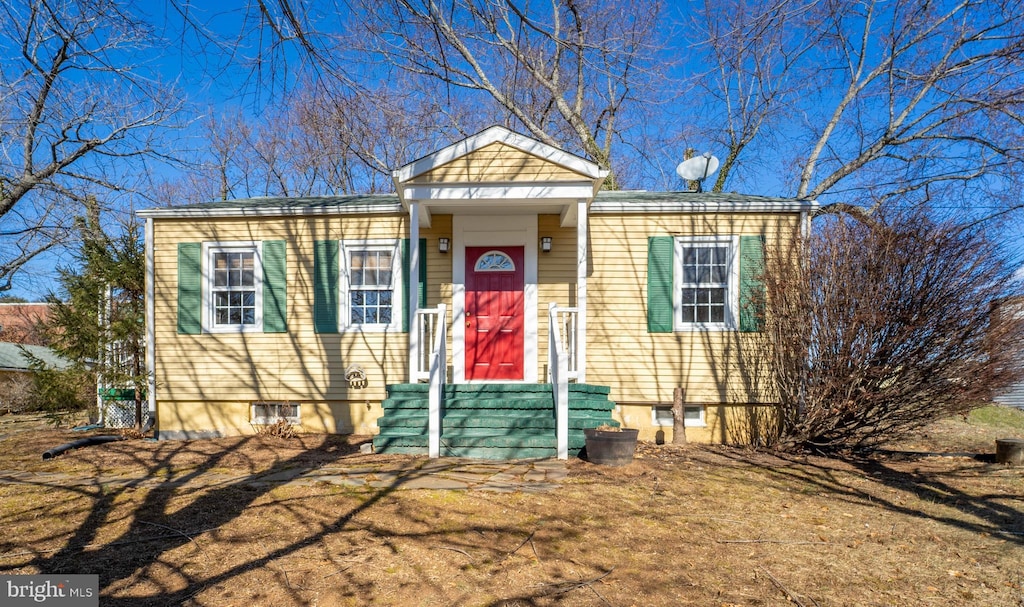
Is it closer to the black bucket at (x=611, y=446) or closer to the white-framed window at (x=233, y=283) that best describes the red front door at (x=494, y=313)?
the black bucket at (x=611, y=446)

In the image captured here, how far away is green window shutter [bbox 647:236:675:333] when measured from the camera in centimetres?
780

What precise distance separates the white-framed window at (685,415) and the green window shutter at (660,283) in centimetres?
111

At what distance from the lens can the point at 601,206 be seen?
7855mm

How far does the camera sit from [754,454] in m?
7.02

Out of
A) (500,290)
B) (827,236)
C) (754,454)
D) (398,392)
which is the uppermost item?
(827,236)

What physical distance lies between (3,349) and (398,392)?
14903mm

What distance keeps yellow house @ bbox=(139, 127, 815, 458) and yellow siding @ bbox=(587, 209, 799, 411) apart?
2 centimetres

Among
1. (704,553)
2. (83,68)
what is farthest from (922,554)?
(83,68)

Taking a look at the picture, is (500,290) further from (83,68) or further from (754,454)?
(83,68)

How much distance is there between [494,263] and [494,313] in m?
0.72

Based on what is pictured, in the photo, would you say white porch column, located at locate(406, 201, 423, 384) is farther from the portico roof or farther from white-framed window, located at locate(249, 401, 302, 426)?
white-framed window, located at locate(249, 401, 302, 426)

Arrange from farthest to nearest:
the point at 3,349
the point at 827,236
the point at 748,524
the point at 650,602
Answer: the point at 3,349 → the point at 827,236 → the point at 748,524 → the point at 650,602

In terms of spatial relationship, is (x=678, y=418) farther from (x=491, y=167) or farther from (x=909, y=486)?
(x=491, y=167)

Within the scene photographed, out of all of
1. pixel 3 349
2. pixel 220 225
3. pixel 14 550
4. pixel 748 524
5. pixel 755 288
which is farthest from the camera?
pixel 3 349
